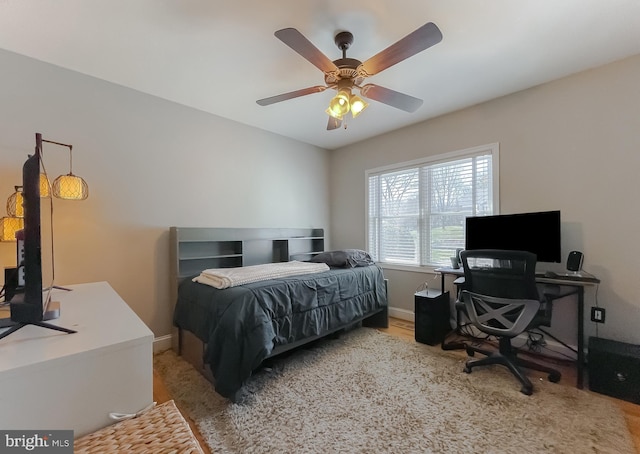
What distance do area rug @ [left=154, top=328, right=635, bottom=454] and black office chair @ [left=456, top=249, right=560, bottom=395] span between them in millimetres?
150

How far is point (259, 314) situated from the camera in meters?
2.02

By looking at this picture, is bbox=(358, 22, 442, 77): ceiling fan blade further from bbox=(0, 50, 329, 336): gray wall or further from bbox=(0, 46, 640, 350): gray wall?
bbox=(0, 50, 329, 336): gray wall

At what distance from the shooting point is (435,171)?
3.45 meters

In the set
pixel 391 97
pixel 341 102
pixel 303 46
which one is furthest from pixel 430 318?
pixel 303 46

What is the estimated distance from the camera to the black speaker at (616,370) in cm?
190

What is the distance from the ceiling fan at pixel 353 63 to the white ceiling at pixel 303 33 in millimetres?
275

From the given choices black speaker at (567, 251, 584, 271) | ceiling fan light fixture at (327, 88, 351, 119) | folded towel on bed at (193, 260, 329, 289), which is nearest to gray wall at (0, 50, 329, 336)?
folded towel on bed at (193, 260, 329, 289)

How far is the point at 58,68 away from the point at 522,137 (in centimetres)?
426

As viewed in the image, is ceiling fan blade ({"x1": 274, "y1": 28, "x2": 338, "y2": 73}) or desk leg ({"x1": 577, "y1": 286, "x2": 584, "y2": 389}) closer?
ceiling fan blade ({"x1": 274, "y1": 28, "x2": 338, "y2": 73})

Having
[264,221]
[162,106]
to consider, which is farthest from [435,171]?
[162,106]

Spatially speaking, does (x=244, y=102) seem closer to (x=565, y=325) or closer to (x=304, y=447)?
(x=304, y=447)

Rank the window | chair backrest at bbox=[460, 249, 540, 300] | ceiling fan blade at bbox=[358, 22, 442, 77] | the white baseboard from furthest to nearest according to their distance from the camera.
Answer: the window → the white baseboard → chair backrest at bbox=[460, 249, 540, 300] → ceiling fan blade at bbox=[358, 22, 442, 77]

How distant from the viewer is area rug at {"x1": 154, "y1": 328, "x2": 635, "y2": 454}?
5.12 feet

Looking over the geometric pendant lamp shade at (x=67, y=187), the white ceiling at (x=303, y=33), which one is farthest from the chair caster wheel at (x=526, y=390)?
the geometric pendant lamp shade at (x=67, y=187)
